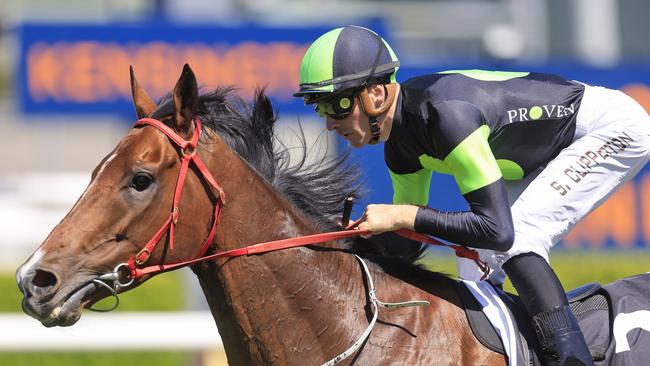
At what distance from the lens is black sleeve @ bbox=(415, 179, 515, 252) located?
3.32 metres

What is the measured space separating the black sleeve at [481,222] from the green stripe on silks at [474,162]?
0.02 metres

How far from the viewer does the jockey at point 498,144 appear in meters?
3.36

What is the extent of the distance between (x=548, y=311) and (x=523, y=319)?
0.19 metres

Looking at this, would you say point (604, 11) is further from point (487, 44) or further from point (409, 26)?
point (487, 44)

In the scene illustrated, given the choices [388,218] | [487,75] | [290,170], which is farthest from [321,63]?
Result: [487,75]

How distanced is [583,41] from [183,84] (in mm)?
12941

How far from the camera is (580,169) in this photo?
363 centimetres

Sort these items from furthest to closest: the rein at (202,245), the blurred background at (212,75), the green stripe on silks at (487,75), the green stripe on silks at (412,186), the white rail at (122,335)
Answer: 1. the blurred background at (212,75)
2. the white rail at (122,335)
3. the green stripe on silks at (412,186)
4. the green stripe on silks at (487,75)
5. the rein at (202,245)

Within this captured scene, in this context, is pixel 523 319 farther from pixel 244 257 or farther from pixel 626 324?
pixel 244 257

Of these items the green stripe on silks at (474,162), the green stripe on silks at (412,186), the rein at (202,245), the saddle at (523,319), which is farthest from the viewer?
the green stripe on silks at (412,186)

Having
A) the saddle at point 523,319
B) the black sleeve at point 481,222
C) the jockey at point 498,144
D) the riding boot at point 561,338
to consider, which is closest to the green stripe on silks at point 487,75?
the jockey at point 498,144

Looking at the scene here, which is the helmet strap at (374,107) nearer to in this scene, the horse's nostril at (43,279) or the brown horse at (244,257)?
the brown horse at (244,257)

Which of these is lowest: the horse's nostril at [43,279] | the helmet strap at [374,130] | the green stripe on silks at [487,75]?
the horse's nostril at [43,279]

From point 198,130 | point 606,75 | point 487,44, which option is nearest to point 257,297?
point 198,130
